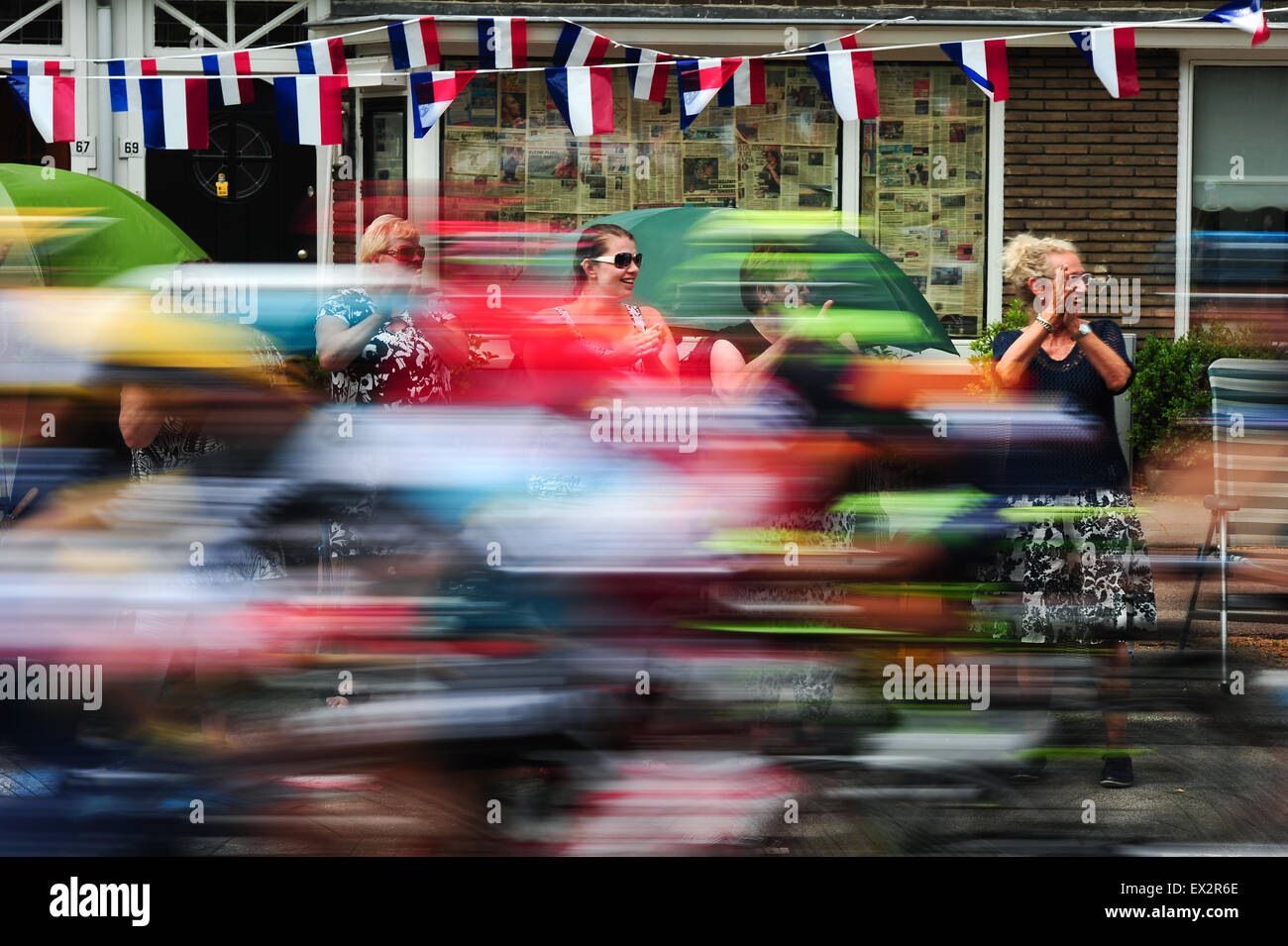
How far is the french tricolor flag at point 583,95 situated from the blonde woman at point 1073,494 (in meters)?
3.54

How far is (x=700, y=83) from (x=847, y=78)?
82cm

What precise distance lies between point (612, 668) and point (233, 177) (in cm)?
966

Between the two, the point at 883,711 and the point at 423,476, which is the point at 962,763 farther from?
the point at 423,476

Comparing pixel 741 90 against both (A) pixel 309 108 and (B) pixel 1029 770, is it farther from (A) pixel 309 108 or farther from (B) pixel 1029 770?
(B) pixel 1029 770

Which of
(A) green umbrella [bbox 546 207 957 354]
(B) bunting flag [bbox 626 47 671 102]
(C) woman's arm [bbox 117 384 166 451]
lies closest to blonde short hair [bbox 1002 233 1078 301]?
(A) green umbrella [bbox 546 207 957 354]

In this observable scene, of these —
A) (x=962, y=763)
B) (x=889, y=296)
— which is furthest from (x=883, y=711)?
(x=889, y=296)

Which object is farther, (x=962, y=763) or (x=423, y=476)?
(x=423, y=476)

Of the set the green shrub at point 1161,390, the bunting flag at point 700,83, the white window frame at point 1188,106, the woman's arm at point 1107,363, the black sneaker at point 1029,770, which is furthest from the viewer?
the white window frame at point 1188,106

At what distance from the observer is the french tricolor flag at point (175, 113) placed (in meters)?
7.37

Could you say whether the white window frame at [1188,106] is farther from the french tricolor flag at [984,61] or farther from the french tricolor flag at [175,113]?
the french tricolor flag at [175,113]

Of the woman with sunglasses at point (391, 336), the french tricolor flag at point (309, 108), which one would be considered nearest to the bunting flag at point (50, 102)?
the french tricolor flag at point (309, 108)

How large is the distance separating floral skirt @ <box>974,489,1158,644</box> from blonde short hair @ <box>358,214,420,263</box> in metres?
1.87

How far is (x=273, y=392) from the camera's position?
3033mm

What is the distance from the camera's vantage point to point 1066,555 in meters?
3.16
